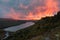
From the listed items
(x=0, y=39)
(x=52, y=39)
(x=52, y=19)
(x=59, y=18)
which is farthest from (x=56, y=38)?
(x=59, y=18)

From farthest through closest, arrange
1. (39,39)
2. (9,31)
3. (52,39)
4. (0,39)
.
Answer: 1. (9,31)
2. (0,39)
3. (39,39)
4. (52,39)

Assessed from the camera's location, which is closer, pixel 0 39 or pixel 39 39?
pixel 39 39

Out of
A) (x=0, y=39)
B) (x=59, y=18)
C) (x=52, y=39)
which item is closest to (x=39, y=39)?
(x=52, y=39)

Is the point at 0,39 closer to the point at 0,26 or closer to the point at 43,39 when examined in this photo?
the point at 43,39

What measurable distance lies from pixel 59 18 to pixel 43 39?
61.9 m

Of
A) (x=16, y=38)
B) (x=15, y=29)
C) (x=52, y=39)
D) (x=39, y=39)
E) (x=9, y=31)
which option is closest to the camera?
(x=52, y=39)

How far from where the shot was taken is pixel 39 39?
66.1m

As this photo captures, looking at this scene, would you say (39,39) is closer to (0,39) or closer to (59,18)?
(0,39)

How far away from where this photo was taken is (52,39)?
6091 cm

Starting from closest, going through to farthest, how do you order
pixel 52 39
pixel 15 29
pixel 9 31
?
pixel 52 39
pixel 9 31
pixel 15 29

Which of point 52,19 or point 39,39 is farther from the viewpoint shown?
point 52,19

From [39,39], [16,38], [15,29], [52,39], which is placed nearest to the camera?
[52,39]

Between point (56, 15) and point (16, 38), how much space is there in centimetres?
Result: 4037

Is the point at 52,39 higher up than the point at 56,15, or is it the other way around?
the point at 56,15
